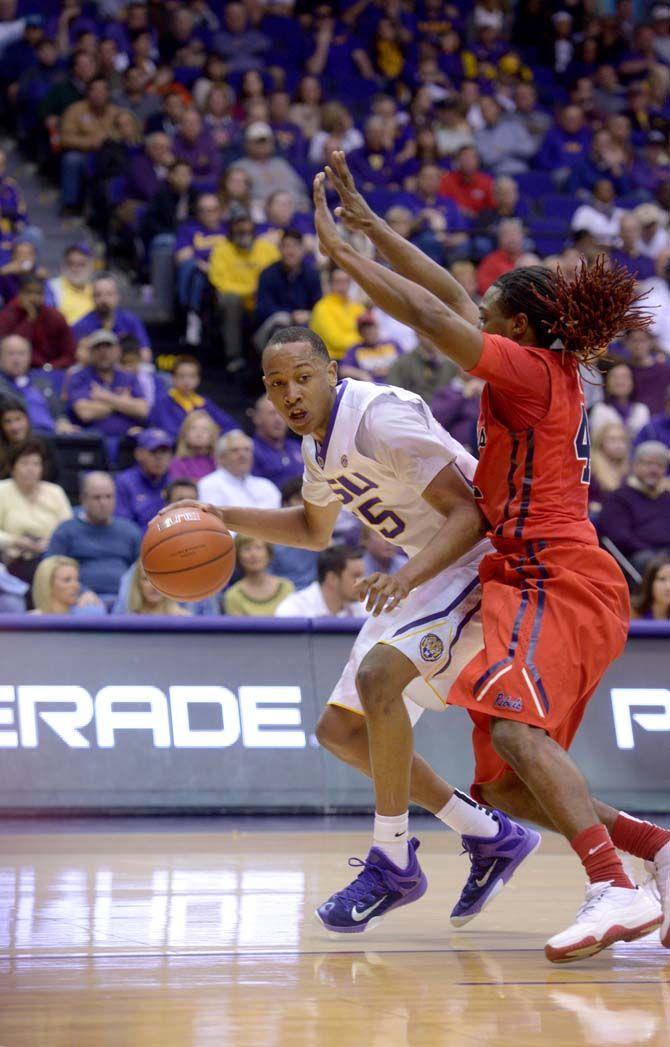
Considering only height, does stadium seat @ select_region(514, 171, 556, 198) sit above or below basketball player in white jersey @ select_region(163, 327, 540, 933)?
below

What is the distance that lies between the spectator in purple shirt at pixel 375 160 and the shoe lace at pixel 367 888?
40.0 ft

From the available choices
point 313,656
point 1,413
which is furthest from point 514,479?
point 1,413

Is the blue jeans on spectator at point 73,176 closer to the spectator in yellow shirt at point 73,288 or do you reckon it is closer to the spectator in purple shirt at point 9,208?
the spectator in purple shirt at point 9,208

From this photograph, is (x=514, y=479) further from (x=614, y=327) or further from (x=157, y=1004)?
(x=157, y=1004)

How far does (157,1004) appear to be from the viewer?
148 inches

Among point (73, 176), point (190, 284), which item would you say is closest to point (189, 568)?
point (190, 284)

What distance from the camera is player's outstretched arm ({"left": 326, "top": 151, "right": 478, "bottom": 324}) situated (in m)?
4.70

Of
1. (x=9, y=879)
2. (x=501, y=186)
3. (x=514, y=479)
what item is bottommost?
(x=501, y=186)

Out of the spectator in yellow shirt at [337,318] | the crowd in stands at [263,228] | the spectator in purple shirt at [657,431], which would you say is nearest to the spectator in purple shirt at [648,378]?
the crowd in stands at [263,228]

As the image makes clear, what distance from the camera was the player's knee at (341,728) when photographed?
5254 mm

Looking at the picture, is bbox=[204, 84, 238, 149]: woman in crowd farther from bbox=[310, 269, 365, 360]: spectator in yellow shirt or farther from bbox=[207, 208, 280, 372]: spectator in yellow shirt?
bbox=[310, 269, 365, 360]: spectator in yellow shirt

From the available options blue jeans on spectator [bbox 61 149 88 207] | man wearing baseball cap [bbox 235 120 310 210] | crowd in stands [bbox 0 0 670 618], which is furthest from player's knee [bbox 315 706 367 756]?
blue jeans on spectator [bbox 61 149 88 207]

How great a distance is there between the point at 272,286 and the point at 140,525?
A: 331 cm

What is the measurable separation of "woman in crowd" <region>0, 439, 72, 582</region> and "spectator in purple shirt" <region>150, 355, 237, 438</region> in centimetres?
194
